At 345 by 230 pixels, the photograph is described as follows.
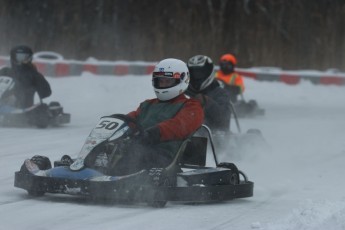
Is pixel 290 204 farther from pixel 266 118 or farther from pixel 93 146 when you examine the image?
pixel 266 118

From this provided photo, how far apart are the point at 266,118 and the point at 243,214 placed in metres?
11.3

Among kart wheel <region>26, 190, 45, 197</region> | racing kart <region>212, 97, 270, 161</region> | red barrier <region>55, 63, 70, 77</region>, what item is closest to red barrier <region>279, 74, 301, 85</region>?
red barrier <region>55, 63, 70, 77</region>

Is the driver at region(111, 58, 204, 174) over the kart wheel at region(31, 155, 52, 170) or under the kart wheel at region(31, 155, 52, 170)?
over

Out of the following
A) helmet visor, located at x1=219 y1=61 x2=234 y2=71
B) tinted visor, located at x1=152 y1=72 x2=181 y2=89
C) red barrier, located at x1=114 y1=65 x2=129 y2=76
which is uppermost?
tinted visor, located at x1=152 y1=72 x2=181 y2=89

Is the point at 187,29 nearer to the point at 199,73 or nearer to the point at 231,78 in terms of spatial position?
the point at 231,78

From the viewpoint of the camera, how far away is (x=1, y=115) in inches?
591

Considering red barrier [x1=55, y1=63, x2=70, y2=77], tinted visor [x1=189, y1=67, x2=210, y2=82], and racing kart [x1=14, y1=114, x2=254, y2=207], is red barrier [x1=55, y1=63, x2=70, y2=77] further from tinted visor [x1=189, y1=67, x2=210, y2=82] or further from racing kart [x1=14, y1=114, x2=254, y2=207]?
racing kart [x1=14, y1=114, x2=254, y2=207]

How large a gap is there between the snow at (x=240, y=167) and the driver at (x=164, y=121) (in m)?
0.52

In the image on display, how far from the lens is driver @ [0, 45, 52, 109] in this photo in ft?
50.4

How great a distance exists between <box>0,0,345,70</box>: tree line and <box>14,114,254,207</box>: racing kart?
2127 cm

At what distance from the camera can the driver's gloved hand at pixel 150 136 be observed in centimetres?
867

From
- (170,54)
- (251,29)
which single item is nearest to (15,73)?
(170,54)

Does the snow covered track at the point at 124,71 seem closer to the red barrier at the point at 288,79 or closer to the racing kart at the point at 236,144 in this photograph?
the red barrier at the point at 288,79

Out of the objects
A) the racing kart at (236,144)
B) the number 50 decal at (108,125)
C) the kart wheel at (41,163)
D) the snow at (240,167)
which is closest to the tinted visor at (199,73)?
the racing kart at (236,144)
